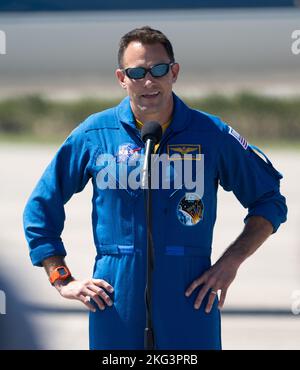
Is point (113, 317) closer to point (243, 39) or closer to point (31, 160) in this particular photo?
point (243, 39)

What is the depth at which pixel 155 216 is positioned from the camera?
9.71 ft

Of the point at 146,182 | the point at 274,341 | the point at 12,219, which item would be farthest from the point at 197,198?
the point at 12,219

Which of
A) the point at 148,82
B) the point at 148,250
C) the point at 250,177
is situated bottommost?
the point at 148,250

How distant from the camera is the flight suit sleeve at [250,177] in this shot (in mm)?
3025

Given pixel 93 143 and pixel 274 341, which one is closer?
pixel 93 143

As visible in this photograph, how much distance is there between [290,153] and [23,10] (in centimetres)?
1433

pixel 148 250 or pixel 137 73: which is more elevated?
pixel 137 73

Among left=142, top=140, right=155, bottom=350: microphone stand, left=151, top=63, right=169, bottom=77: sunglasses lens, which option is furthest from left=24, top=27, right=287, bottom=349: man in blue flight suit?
left=142, top=140, right=155, bottom=350: microphone stand

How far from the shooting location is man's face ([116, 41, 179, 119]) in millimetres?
2906

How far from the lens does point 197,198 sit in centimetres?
297

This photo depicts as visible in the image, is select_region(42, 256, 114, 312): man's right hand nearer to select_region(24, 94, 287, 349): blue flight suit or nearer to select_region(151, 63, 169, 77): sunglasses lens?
select_region(24, 94, 287, 349): blue flight suit

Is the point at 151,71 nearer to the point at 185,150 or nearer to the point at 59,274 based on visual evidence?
the point at 185,150

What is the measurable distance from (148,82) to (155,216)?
1.32 ft

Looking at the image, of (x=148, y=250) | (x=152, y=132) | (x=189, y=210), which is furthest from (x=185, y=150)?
(x=148, y=250)
